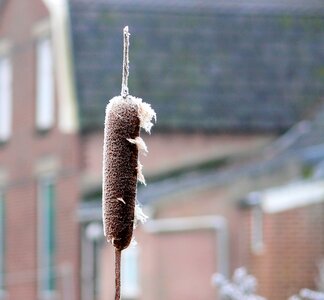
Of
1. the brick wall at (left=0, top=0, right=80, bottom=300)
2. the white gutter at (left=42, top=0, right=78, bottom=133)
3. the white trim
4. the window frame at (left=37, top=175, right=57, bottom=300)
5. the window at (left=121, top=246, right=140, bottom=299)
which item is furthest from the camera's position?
the window frame at (left=37, top=175, right=57, bottom=300)

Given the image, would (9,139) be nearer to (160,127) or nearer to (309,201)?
(160,127)

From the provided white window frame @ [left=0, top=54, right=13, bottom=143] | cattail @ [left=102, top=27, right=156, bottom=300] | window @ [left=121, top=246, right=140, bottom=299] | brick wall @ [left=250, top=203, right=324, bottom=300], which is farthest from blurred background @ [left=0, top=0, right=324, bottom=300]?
cattail @ [left=102, top=27, right=156, bottom=300]

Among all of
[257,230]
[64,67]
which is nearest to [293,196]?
[257,230]

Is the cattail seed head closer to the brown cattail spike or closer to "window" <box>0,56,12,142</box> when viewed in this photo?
the brown cattail spike

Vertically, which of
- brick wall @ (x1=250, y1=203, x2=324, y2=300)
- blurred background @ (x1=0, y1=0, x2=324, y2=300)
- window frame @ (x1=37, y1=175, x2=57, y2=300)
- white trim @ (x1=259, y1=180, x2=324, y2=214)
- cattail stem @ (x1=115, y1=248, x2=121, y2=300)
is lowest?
cattail stem @ (x1=115, y1=248, x2=121, y2=300)

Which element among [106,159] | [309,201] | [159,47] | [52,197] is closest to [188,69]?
[159,47]

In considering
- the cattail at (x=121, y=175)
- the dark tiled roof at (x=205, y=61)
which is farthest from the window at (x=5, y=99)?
the cattail at (x=121, y=175)

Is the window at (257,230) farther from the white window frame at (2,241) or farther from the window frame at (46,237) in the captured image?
the white window frame at (2,241)
